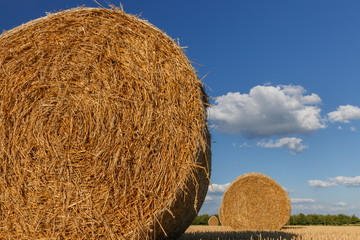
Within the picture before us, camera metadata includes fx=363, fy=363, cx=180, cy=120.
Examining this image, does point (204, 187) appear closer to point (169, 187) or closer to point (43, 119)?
point (169, 187)

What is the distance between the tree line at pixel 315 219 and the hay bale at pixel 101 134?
1127 centimetres

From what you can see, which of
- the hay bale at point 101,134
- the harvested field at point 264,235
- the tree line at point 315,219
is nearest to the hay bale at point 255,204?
the harvested field at point 264,235

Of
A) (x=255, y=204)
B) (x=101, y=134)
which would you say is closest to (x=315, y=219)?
(x=255, y=204)

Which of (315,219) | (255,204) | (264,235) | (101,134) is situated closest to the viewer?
(101,134)

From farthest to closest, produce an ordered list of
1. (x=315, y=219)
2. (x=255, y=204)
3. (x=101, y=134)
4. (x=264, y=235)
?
1. (x=315, y=219)
2. (x=255, y=204)
3. (x=264, y=235)
4. (x=101, y=134)

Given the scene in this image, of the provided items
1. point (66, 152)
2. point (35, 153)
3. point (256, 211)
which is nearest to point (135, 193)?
point (66, 152)

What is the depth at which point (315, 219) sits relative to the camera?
599 inches

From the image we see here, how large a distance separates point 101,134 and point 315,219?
45.2 feet

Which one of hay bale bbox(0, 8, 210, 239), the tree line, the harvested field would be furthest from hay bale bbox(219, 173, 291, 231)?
the tree line

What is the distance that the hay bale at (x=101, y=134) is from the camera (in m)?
3.69

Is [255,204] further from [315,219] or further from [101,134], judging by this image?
[315,219]

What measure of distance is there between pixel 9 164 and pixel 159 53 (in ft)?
6.78

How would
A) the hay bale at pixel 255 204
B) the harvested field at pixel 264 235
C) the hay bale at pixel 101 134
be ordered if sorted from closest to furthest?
the hay bale at pixel 101 134 < the harvested field at pixel 264 235 < the hay bale at pixel 255 204

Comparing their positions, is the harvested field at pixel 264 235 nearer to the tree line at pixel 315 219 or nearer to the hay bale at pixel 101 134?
the hay bale at pixel 101 134
